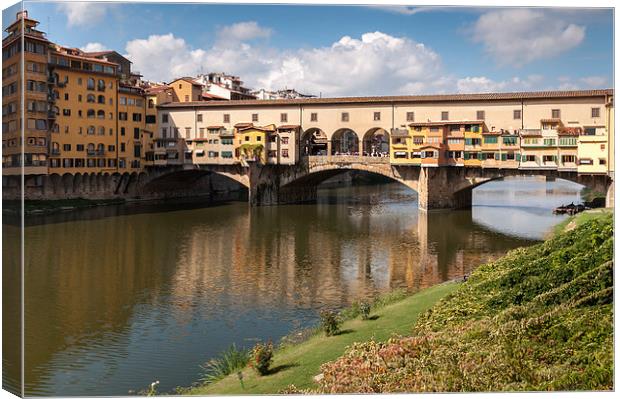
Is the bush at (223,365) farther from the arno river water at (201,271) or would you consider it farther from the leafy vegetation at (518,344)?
the leafy vegetation at (518,344)

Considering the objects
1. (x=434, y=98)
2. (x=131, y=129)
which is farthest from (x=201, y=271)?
(x=131, y=129)

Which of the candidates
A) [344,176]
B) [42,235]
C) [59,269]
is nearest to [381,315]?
[59,269]

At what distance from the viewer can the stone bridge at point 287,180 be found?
139 feet

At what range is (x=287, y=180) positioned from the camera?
48469 mm

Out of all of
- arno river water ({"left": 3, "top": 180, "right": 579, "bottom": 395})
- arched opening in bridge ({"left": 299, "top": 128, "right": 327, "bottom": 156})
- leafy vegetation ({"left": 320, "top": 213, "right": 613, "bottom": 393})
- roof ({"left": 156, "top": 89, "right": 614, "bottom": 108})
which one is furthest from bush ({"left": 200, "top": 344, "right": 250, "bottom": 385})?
arched opening in bridge ({"left": 299, "top": 128, "right": 327, "bottom": 156})

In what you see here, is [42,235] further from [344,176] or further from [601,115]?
[344,176]

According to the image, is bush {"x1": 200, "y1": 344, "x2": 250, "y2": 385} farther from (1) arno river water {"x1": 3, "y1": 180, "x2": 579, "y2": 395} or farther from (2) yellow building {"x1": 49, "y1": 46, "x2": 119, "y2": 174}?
(2) yellow building {"x1": 49, "y1": 46, "x2": 119, "y2": 174}

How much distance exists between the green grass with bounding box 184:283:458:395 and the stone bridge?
2422 centimetres

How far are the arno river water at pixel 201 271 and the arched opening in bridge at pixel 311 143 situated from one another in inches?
181

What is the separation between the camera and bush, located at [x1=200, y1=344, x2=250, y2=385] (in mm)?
12875

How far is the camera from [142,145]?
50.5 m

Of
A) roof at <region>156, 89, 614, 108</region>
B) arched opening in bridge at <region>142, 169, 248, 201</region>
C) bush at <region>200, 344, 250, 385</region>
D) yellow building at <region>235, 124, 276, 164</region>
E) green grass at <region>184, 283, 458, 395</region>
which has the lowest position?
bush at <region>200, 344, 250, 385</region>

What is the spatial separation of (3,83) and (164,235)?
22140 millimetres

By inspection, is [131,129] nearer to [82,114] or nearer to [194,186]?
[82,114]
